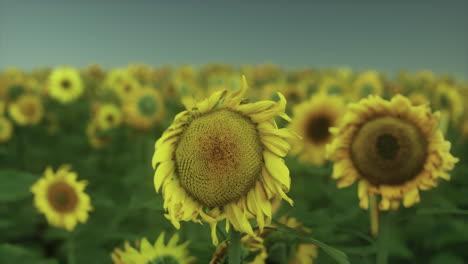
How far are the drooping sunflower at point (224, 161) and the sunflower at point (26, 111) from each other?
4.07 meters

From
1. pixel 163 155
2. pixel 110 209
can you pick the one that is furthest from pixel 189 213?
pixel 110 209

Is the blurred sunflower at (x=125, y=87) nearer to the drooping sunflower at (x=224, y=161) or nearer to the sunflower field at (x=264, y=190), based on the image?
the sunflower field at (x=264, y=190)

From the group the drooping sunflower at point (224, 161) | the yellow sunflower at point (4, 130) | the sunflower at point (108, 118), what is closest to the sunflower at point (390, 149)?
the drooping sunflower at point (224, 161)

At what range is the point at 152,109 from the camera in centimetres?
410

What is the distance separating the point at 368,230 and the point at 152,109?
2.43 meters

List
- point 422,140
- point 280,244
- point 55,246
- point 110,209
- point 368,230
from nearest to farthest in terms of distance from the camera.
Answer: point 280,244 < point 422,140 < point 368,230 < point 110,209 < point 55,246

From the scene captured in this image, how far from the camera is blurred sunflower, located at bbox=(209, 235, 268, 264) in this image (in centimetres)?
129

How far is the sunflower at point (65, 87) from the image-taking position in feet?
18.1

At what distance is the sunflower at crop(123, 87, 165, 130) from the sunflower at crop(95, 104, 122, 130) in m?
0.08

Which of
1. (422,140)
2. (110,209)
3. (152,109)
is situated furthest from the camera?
(152,109)

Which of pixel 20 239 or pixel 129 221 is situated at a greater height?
pixel 20 239

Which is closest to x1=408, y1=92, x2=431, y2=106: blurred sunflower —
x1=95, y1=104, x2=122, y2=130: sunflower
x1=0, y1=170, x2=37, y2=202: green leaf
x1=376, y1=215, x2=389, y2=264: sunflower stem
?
x1=376, y1=215, x2=389, y2=264: sunflower stem

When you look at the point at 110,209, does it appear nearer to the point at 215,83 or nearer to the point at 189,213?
the point at 189,213

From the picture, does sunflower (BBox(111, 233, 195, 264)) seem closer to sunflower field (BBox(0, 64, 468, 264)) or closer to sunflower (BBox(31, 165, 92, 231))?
sunflower field (BBox(0, 64, 468, 264))
